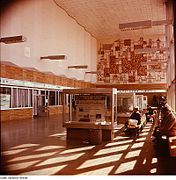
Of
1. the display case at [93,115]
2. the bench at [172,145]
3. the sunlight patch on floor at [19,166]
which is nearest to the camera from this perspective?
the sunlight patch on floor at [19,166]

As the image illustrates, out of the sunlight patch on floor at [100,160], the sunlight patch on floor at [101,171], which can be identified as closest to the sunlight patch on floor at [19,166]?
the sunlight patch on floor at [100,160]

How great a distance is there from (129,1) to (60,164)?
1350 centimetres

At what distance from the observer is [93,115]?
7332 millimetres

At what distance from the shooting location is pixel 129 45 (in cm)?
2447

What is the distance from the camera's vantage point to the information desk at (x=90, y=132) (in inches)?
275

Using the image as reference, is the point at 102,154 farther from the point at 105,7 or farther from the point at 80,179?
the point at 105,7

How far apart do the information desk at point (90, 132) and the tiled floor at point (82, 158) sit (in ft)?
0.73

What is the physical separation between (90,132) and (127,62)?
1801cm

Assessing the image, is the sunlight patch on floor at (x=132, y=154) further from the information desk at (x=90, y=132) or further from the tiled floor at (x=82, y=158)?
the information desk at (x=90, y=132)

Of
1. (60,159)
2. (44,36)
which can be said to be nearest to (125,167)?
(60,159)

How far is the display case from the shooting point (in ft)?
23.8

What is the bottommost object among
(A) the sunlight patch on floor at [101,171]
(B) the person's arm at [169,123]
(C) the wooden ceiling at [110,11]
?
(A) the sunlight patch on floor at [101,171]

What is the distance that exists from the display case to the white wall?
621 cm

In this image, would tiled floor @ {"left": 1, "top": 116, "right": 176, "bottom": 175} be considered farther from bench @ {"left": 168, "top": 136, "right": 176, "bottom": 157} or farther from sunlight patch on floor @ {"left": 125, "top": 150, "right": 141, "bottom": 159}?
bench @ {"left": 168, "top": 136, "right": 176, "bottom": 157}
